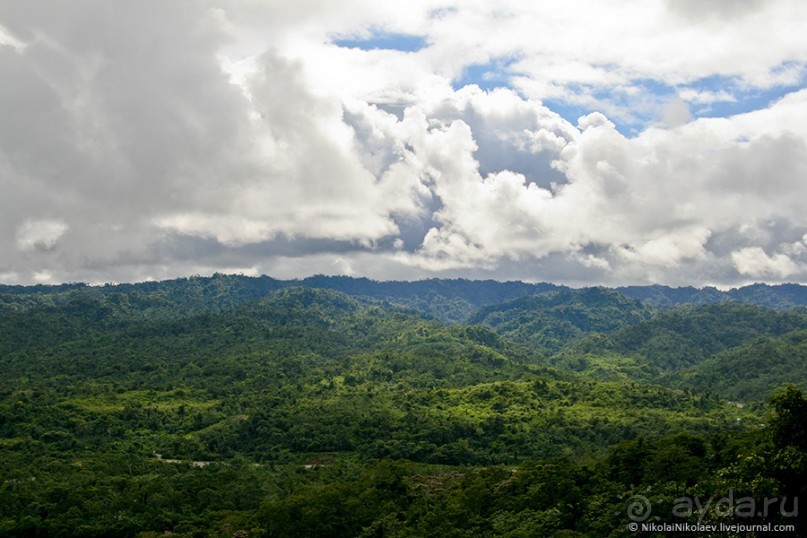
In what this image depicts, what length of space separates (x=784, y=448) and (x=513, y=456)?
140754mm

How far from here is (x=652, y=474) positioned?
86938 mm

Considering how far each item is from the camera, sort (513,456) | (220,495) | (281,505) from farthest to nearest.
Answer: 1. (513,456)
2. (220,495)
3. (281,505)

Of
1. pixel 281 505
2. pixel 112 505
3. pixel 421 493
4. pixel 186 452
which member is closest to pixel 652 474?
pixel 421 493

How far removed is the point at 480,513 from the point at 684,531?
1469 inches

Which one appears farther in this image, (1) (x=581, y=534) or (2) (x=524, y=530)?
(2) (x=524, y=530)

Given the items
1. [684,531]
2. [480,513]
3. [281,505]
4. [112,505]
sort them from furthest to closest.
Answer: [112,505] → [281,505] → [480,513] → [684,531]

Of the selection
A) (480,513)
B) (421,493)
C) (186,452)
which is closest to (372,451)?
(186,452)

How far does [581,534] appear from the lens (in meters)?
70.6

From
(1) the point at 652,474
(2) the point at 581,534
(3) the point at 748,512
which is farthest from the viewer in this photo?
(1) the point at 652,474

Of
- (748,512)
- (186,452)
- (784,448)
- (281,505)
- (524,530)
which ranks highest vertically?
(784,448)

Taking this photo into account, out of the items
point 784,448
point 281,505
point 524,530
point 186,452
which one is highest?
point 784,448

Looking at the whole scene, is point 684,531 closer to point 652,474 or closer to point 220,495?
point 652,474

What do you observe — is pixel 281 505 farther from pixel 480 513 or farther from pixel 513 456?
pixel 513 456

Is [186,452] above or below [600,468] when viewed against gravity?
below
